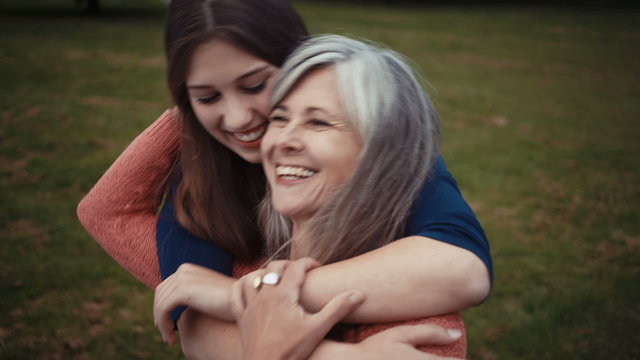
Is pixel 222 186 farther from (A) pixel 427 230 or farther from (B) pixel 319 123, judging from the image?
(A) pixel 427 230

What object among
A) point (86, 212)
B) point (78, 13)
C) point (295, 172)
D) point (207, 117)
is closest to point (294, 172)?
point (295, 172)

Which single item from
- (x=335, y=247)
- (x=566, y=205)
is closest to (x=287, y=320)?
(x=335, y=247)

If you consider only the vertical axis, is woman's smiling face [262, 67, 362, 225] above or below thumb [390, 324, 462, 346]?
above

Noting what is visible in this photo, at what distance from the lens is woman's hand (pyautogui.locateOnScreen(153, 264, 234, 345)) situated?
2.01m

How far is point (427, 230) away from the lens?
1947 millimetres

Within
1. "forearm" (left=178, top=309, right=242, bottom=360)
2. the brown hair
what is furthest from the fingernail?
the brown hair

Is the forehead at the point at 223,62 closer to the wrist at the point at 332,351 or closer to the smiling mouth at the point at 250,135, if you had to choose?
the smiling mouth at the point at 250,135

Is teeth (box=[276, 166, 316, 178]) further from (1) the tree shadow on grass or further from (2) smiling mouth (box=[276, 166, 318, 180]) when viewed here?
(1) the tree shadow on grass

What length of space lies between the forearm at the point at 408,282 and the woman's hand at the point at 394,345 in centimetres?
6

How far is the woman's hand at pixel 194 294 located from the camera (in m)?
2.01

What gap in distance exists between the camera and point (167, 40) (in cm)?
255

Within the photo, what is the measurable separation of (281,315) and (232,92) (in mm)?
956

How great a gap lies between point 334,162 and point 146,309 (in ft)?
12.1

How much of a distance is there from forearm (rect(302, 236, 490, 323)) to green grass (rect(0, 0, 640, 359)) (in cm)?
94
